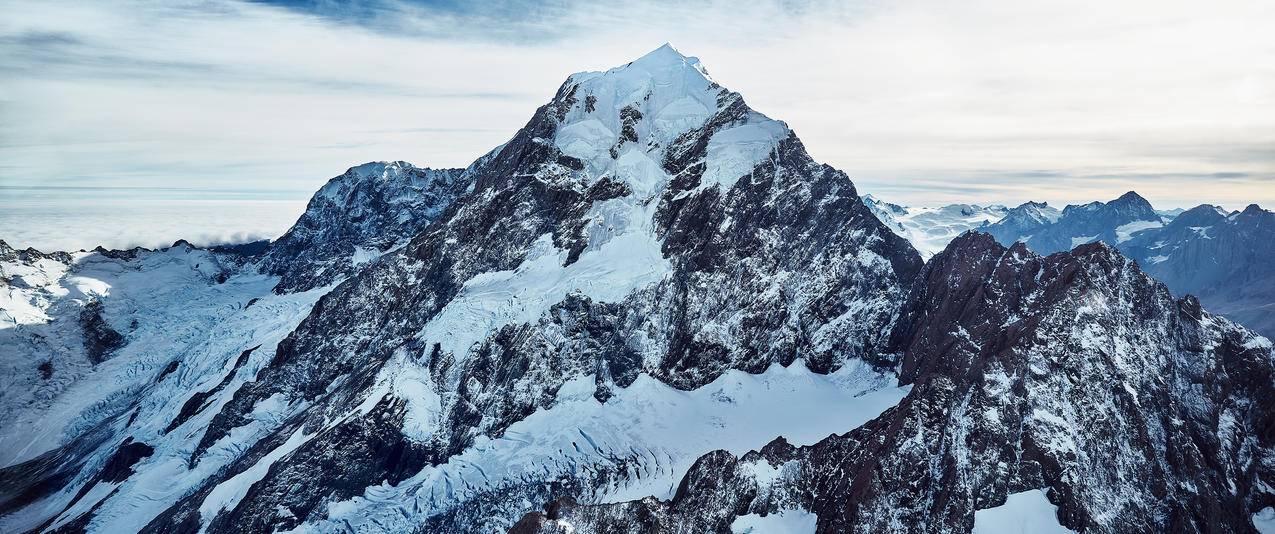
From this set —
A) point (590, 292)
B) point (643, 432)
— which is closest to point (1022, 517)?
point (643, 432)

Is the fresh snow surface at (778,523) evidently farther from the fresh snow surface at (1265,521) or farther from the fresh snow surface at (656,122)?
the fresh snow surface at (656,122)

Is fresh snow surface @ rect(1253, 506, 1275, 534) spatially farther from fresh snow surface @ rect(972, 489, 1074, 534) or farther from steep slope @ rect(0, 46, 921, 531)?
steep slope @ rect(0, 46, 921, 531)

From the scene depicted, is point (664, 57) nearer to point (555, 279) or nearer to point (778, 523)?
point (555, 279)

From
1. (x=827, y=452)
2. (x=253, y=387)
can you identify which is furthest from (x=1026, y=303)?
(x=253, y=387)

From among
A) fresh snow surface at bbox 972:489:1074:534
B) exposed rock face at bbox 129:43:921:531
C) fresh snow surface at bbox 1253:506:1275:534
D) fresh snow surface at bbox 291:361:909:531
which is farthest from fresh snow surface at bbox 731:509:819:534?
fresh snow surface at bbox 1253:506:1275:534

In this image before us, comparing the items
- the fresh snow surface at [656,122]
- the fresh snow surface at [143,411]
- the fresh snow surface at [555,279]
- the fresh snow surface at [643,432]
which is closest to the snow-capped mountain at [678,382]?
the fresh snow surface at [643,432]

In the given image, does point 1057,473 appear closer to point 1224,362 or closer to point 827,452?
point 827,452
